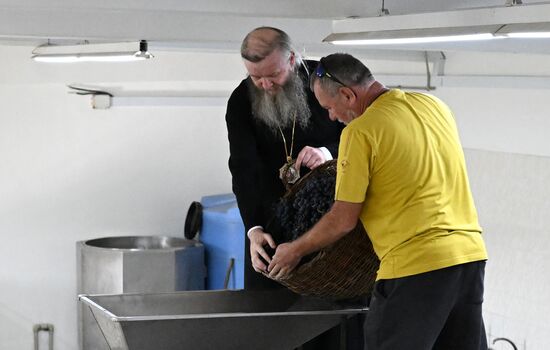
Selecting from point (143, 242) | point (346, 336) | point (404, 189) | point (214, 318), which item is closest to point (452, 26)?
point (404, 189)

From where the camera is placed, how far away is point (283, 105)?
3270 millimetres

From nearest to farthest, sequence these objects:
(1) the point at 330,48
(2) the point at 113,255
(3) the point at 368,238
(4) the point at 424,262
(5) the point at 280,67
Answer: (4) the point at 424,262 < (3) the point at 368,238 < (5) the point at 280,67 < (1) the point at 330,48 < (2) the point at 113,255

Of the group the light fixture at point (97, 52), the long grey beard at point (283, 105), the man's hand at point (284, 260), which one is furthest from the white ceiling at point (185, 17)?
the man's hand at point (284, 260)

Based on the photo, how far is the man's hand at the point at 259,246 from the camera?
2965 mm

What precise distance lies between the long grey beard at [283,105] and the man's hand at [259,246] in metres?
0.42

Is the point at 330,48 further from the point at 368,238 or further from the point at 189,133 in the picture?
the point at 368,238

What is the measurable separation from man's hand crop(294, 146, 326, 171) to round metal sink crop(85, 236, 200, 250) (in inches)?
146

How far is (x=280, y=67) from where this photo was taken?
3172 mm

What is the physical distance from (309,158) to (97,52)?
7.53 feet

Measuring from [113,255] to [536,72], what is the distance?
111 inches

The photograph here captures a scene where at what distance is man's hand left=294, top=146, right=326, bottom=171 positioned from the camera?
10.4 ft

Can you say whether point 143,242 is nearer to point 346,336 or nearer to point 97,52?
point 97,52

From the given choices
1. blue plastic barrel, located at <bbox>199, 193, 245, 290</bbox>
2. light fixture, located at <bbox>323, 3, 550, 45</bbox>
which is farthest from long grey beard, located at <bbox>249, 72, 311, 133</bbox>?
blue plastic barrel, located at <bbox>199, 193, 245, 290</bbox>

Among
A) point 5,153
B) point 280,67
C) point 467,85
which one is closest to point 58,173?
point 5,153
